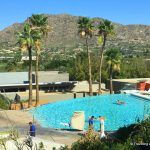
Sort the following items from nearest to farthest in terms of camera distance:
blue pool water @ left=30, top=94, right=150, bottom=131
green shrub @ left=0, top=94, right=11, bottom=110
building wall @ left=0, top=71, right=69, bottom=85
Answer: blue pool water @ left=30, top=94, right=150, bottom=131 < green shrub @ left=0, top=94, right=11, bottom=110 < building wall @ left=0, top=71, right=69, bottom=85

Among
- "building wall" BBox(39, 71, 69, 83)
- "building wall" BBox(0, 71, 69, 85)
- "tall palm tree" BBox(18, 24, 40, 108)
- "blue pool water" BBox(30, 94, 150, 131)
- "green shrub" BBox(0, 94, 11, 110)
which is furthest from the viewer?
"building wall" BBox(39, 71, 69, 83)

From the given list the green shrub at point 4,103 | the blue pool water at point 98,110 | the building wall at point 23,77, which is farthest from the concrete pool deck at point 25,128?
the building wall at point 23,77

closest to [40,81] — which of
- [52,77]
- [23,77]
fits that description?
[52,77]

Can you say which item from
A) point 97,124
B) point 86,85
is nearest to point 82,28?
point 86,85

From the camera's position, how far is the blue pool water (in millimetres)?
32325

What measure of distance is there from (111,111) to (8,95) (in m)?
14.6

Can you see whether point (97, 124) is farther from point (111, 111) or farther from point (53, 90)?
point (53, 90)

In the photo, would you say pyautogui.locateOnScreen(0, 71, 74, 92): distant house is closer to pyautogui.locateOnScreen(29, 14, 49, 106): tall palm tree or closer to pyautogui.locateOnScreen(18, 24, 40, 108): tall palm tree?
pyautogui.locateOnScreen(29, 14, 49, 106): tall palm tree

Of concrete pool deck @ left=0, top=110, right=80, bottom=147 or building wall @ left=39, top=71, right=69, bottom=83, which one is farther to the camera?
building wall @ left=39, top=71, right=69, bottom=83

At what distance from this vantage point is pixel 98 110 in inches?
1516

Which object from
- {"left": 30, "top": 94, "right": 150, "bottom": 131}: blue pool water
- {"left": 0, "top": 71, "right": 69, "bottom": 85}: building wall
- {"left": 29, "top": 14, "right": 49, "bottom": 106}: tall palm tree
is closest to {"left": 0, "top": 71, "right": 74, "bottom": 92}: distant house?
{"left": 0, "top": 71, "right": 69, "bottom": 85}: building wall

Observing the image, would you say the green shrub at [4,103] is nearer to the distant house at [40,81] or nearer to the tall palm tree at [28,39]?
the tall palm tree at [28,39]

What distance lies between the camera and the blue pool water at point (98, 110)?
32.3 metres

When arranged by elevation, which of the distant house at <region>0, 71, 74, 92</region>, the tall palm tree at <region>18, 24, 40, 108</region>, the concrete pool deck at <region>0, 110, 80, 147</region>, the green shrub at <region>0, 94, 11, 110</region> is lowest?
the concrete pool deck at <region>0, 110, 80, 147</region>
